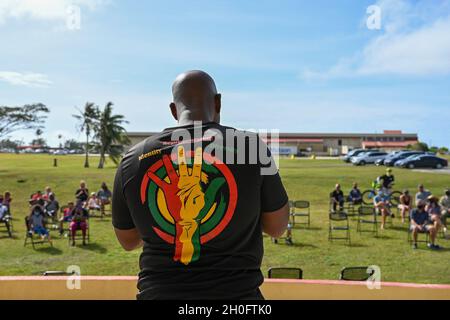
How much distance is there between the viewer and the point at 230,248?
157cm

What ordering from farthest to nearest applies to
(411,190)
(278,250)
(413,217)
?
1. (411,190)
2. (413,217)
3. (278,250)

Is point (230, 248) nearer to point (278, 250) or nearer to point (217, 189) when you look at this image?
point (217, 189)

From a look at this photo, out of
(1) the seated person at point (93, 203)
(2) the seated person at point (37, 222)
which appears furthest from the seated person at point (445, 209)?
(1) the seated person at point (93, 203)

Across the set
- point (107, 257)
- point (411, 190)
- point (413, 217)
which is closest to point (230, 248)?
point (107, 257)

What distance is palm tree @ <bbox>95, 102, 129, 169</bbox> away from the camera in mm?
42969

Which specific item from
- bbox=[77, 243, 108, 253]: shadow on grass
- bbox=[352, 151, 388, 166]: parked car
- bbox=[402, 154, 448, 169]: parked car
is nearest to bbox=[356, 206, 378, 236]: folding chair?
bbox=[77, 243, 108, 253]: shadow on grass

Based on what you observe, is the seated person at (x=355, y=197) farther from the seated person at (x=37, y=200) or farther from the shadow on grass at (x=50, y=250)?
the seated person at (x=37, y=200)

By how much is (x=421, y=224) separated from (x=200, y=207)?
11.9 m

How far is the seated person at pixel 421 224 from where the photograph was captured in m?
11.7

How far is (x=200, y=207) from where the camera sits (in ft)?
5.10

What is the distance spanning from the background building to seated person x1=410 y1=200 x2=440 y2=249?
56.8 m

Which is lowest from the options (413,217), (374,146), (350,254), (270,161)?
(350,254)

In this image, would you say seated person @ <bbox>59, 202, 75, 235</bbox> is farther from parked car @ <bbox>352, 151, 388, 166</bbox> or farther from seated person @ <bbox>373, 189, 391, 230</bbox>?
parked car @ <bbox>352, 151, 388, 166</bbox>
